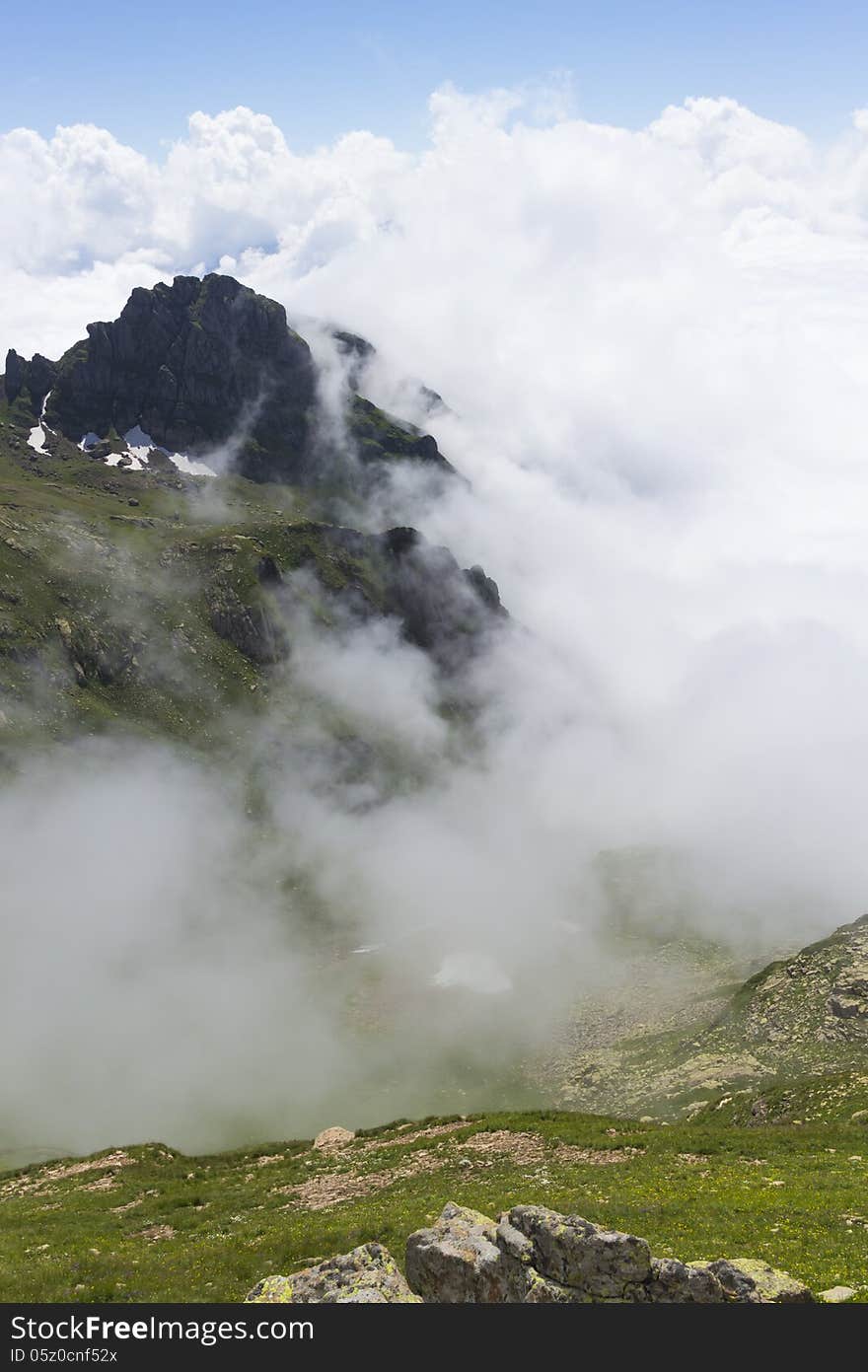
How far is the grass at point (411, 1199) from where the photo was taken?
30.1 meters

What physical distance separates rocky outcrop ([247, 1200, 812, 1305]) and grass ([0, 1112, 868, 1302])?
7557 millimetres

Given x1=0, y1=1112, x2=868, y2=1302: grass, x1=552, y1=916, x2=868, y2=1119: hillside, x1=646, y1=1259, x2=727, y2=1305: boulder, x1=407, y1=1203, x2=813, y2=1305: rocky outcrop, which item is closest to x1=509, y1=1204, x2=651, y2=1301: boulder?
x1=407, y1=1203, x2=813, y2=1305: rocky outcrop

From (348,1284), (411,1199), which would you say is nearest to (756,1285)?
(348,1284)

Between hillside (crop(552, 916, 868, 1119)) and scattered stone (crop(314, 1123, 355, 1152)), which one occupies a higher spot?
hillside (crop(552, 916, 868, 1119))

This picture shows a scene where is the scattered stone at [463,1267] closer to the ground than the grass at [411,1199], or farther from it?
farther from it

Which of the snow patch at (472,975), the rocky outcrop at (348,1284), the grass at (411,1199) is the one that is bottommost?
the grass at (411,1199)

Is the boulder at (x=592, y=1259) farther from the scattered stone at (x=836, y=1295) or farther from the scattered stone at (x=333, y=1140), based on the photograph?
the scattered stone at (x=333, y=1140)

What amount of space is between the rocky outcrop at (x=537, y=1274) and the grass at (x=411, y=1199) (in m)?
7.56

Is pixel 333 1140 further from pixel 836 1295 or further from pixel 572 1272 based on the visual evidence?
pixel 836 1295

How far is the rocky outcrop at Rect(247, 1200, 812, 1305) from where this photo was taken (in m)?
20.0

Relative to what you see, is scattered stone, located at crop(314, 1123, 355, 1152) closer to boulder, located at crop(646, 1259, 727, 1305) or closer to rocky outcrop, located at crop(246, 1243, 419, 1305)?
rocky outcrop, located at crop(246, 1243, 419, 1305)

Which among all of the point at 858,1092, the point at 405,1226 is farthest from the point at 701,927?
the point at 405,1226

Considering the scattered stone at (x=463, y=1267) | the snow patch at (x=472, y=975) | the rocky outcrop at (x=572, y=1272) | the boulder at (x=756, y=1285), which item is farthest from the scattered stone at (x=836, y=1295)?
the snow patch at (x=472, y=975)

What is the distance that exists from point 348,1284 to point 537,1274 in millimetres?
5483
